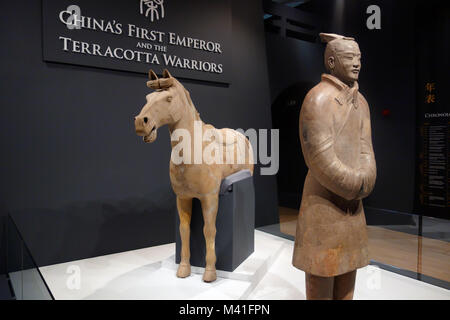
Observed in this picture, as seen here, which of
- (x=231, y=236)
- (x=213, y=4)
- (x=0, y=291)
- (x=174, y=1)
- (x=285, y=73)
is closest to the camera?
(x=0, y=291)

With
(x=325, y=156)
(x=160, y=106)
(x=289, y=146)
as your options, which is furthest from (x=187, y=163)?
(x=289, y=146)

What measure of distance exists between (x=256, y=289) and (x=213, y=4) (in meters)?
3.76

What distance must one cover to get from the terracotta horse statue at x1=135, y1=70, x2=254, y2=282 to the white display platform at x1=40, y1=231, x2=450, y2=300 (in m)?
0.21

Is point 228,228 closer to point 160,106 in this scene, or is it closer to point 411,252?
point 160,106

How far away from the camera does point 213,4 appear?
466 cm

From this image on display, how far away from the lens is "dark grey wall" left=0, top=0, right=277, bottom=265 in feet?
11.0

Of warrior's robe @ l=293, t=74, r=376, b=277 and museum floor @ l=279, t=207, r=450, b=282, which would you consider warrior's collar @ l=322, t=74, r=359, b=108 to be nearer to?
warrior's robe @ l=293, t=74, r=376, b=277

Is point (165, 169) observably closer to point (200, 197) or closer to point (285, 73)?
point (200, 197)

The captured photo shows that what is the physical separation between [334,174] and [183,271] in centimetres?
198

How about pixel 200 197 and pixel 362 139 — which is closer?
pixel 362 139

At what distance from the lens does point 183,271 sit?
3.18 metres

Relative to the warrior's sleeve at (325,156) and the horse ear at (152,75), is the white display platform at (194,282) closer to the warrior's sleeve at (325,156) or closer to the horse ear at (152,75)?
the warrior's sleeve at (325,156)

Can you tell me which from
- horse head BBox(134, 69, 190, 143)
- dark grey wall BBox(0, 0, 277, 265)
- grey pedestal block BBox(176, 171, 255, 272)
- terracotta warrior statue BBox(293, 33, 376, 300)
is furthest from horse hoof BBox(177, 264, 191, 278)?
terracotta warrior statue BBox(293, 33, 376, 300)

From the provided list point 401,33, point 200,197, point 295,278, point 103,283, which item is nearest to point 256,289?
point 295,278
